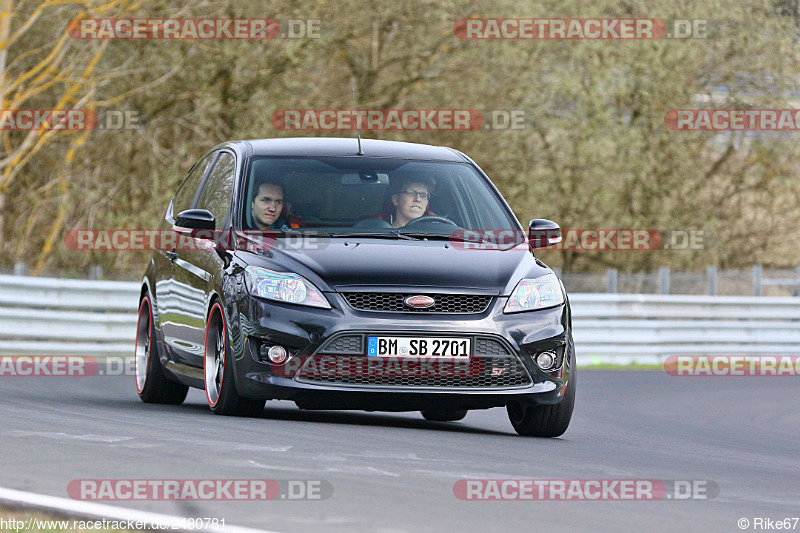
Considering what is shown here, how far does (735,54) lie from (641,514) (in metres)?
Answer: 26.0

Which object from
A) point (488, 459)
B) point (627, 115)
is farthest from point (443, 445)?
point (627, 115)

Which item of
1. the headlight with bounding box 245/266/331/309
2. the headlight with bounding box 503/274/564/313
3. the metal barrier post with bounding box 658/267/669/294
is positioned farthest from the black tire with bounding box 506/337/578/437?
the metal barrier post with bounding box 658/267/669/294

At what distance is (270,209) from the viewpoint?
1001 centimetres

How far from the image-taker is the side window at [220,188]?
1031 centimetres

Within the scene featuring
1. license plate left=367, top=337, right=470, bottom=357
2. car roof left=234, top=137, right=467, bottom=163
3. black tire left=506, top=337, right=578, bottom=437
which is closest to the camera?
license plate left=367, top=337, right=470, bottom=357

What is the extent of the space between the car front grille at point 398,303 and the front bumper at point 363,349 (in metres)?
0.04

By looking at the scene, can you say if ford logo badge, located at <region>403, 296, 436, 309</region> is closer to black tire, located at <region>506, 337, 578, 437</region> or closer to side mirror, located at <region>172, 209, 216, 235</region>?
black tire, located at <region>506, 337, 578, 437</region>

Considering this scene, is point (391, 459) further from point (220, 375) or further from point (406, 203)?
point (406, 203)

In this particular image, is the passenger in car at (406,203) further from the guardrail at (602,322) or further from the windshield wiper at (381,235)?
the guardrail at (602,322)

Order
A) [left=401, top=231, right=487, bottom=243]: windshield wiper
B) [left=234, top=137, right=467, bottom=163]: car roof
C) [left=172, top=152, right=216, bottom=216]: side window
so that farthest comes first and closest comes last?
[left=172, top=152, right=216, bottom=216]: side window
[left=234, top=137, right=467, bottom=163]: car roof
[left=401, top=231, right=487, bottom=243]: windshield wiper

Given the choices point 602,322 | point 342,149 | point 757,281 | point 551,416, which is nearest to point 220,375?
point 342,149

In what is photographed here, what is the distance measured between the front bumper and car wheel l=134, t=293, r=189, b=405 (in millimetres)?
2173

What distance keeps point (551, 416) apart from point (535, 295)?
808mm

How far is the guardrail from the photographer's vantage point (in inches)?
688
